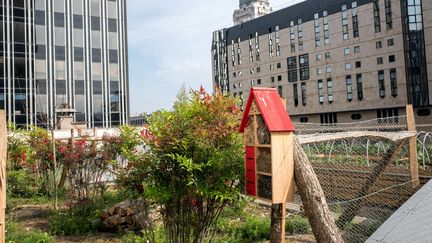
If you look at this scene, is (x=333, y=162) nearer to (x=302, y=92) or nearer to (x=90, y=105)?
(x=90, y=105)

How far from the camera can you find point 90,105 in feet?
128

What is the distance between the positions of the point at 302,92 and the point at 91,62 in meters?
26.5

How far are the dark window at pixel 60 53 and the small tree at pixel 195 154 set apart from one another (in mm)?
36786

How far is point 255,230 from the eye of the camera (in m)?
7.72

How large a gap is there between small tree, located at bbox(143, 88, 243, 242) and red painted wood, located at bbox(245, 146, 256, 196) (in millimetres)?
245

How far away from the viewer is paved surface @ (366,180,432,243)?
609cm

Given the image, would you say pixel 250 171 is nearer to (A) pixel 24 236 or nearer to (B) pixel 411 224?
(B) pixel 411 224

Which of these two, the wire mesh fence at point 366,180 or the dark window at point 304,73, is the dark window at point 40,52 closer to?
the dark window at point 304,73

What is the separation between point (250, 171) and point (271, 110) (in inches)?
31.8

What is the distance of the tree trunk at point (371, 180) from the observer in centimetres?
757

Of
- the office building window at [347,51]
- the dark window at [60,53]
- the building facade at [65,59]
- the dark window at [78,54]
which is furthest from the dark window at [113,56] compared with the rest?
the office building window at [347,51]

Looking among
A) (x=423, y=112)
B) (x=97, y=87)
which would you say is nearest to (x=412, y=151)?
(x=423, y=112)

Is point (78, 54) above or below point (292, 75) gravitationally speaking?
Answer: above

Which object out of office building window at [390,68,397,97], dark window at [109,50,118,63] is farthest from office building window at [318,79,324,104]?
dark window at [109,50,118,63]
